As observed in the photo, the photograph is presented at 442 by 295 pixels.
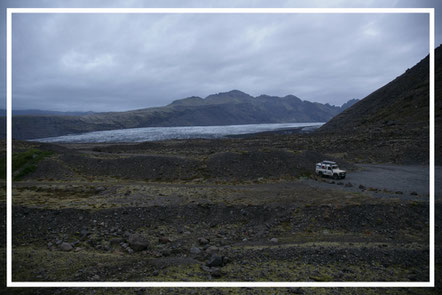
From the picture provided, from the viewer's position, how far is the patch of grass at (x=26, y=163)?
30.3 metres

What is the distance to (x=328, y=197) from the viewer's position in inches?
773

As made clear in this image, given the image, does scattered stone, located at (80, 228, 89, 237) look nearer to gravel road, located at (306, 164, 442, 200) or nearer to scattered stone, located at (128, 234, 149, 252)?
scattered stone, located at (128, 234, 149, 252)

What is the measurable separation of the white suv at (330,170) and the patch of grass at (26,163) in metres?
38.5

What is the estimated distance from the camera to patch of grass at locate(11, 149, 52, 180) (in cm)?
3033

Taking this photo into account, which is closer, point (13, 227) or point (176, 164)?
point (13, 227)

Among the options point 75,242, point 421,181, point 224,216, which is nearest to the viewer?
point 75,242

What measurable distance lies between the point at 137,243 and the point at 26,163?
3059cm

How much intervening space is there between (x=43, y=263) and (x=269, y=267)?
10209mm

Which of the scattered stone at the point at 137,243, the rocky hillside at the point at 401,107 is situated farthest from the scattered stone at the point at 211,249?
the rocky hillside at the point at 401,107

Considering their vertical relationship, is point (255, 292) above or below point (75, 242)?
above

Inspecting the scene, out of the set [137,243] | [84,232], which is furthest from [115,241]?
[84,232]

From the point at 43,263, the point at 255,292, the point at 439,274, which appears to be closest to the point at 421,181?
the point at 439,274

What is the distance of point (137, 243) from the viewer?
13141mm

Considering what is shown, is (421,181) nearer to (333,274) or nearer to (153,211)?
(333,274)
